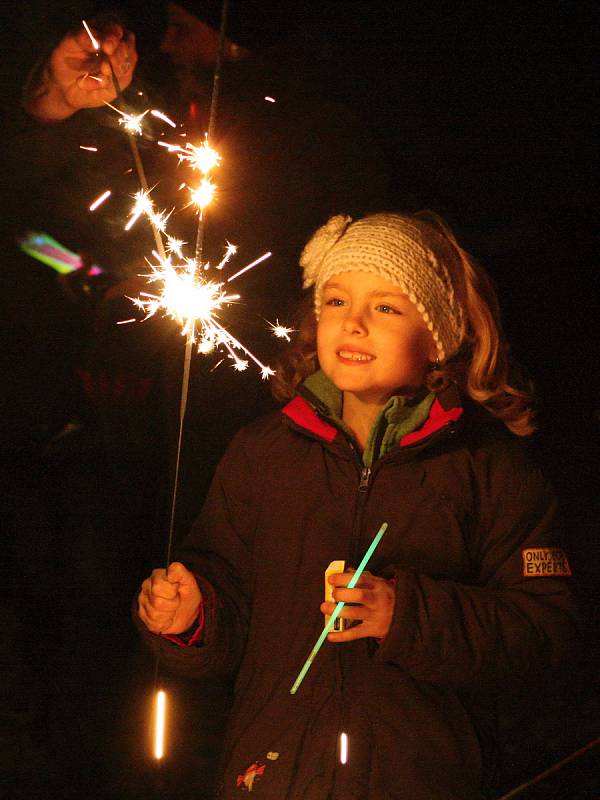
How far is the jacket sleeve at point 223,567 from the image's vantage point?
6.11 ft

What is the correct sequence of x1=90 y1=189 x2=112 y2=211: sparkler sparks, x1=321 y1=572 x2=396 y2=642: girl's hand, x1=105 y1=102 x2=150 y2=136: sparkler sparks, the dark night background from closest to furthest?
1. x1=321 y1=572 x2=396 y2=642: girl's hand
2. x1=105 y1=102 x2=150 y2=136: sparkler sparks
3. x1=90 y1=189 x2=112 y2=211: sparkler sparks
4. the dark night background

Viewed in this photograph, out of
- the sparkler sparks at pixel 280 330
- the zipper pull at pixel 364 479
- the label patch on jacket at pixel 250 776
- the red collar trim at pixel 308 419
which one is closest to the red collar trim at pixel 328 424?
the red collar trim at pixel 308 419

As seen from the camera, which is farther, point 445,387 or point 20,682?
point 20,682

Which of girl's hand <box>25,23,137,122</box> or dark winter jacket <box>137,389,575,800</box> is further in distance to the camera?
girl's hand <box>25,23,137,122</box>

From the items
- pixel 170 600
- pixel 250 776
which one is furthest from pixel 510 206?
pixel 250 776

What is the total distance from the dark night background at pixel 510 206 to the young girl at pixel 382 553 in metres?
0.40

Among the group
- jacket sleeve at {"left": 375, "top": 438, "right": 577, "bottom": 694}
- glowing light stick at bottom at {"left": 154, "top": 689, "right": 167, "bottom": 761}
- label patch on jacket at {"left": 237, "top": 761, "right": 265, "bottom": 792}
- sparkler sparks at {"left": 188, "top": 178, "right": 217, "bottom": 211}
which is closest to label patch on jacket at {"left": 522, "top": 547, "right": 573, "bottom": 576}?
jacket sleeve at {"left": 375, "top": 438, "right": 577, "bottom": 694}

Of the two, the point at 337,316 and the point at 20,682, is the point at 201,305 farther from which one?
the point at 20,682

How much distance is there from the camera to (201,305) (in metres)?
1.96

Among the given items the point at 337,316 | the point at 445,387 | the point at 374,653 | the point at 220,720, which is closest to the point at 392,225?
the point at 337,316

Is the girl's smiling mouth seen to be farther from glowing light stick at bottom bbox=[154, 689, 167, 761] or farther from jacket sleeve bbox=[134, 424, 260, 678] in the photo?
glowing light stick at bottom bbox=[154, 689, 167, 761]

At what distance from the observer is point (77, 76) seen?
78.0 inches

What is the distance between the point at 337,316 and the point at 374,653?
81 cm

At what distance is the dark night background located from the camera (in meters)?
2.37
